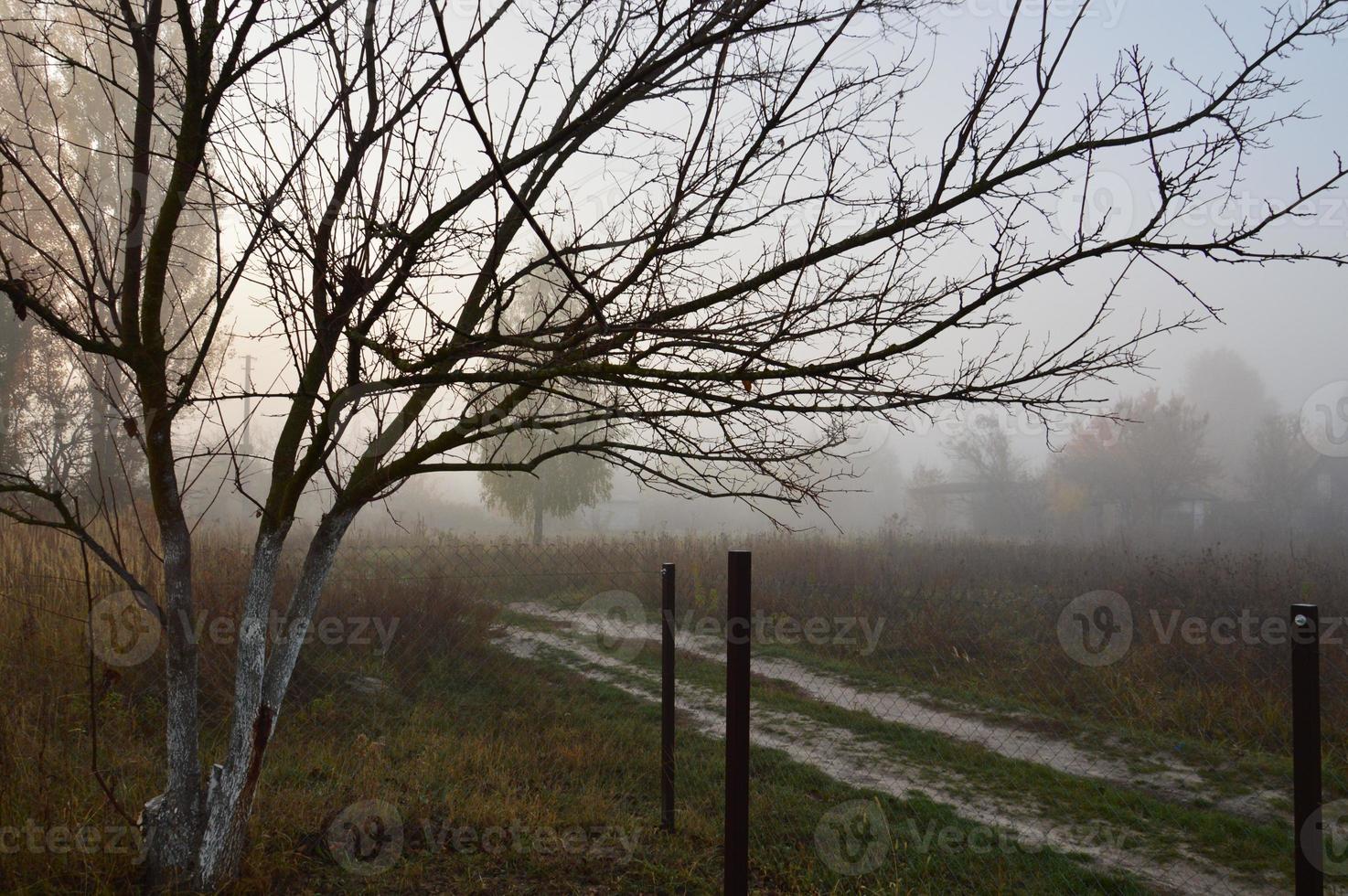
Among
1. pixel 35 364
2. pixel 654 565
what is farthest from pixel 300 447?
pixel 35 364

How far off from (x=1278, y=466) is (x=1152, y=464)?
6082mm

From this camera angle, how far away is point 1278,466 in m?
40.0

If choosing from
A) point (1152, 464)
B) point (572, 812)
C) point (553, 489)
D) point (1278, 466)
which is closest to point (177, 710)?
point (572, 812)

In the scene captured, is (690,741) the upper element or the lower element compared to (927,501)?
lower

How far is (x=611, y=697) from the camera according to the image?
7.45m

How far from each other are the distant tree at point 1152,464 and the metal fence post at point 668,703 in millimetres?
40842

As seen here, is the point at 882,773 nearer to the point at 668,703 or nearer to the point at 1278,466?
the point at 668,703

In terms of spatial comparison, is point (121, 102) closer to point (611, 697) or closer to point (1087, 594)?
point (611, 697)

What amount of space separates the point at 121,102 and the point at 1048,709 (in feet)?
57.4

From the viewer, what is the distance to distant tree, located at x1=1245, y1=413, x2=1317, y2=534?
1512 inches

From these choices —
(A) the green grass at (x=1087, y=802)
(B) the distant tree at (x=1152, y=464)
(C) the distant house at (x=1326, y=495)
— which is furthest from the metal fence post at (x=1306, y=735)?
(B) the distant tree at (x=1152, y=464)

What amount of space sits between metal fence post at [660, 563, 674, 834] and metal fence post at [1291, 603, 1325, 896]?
2.81 metres

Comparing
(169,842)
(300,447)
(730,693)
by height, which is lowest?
(169,842)

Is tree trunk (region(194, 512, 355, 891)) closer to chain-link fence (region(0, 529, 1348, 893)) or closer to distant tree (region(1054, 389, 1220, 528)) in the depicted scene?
chain-link fence (region(0, 529, 1348, 893))
